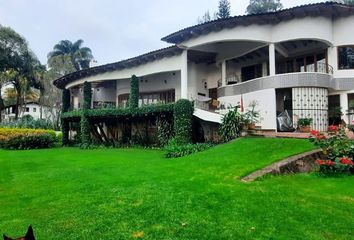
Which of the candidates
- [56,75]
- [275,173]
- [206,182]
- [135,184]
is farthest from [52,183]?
[56,75]

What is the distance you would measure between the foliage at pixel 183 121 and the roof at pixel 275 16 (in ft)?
15.1

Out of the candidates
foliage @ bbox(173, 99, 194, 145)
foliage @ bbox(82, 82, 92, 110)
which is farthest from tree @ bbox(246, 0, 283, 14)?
foliage @ bbox(173, 99, 194, 145)

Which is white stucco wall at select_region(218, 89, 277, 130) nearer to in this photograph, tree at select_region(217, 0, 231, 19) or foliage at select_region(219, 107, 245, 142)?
foliage at select_region(219, 107, 245, 142)

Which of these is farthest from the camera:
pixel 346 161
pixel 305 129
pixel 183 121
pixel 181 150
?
pixel 183 121

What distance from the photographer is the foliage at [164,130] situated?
21606 mm

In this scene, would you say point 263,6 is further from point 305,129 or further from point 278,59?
point 305,129

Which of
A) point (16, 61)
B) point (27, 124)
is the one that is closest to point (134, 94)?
point (27, 124)

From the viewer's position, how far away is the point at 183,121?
1964 centimetres

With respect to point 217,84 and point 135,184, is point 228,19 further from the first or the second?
point 135,184

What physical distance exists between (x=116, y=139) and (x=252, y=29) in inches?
559

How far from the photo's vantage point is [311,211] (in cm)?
639

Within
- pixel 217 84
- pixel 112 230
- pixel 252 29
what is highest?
pixel 252 29

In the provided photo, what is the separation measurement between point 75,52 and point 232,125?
4478cm

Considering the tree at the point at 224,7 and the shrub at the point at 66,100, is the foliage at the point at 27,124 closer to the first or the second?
the shrub at the point at 66,100
